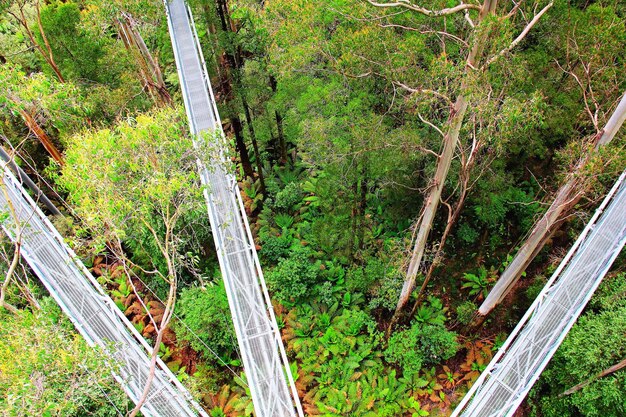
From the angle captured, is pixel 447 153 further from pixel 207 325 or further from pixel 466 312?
pixel 207 325

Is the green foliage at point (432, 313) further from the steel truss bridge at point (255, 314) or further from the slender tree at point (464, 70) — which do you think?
the steel truss bridge at point (255, 314)

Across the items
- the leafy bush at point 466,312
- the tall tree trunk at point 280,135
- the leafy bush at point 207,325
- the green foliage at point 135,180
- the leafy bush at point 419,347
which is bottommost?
the leafy bush at point 419,347

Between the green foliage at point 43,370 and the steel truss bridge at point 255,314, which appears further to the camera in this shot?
the steel truss bridge at point 255,314

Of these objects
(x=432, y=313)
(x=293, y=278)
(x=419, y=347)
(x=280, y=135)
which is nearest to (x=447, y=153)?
(x=432, y=313)

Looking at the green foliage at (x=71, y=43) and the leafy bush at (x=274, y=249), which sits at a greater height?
the green foliage at (x=71, y=43)

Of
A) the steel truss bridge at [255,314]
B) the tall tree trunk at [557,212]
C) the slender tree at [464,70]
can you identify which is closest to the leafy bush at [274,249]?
the steel truss bridge at [255,314]

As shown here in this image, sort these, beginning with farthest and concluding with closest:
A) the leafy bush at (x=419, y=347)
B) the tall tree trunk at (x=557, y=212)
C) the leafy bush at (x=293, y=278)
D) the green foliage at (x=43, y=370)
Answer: the leafy bush at (x=293, y=278) → the leafy bush at (x=419, y=347) → the tall tree trunk at (x=557, y=212) → the green foliage at (x=43, y=370)
